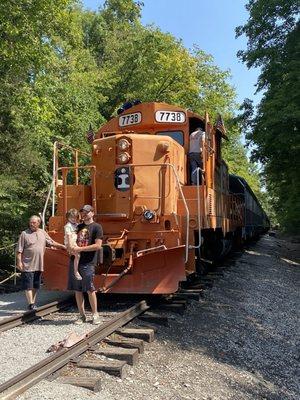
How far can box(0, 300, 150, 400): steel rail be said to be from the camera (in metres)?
4.23

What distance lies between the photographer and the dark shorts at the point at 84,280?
7.15 meters

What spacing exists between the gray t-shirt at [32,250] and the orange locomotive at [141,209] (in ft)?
0.70

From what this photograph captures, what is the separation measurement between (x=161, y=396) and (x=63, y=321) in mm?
2886

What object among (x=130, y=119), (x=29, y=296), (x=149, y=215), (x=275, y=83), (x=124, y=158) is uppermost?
(x=275, y=83)

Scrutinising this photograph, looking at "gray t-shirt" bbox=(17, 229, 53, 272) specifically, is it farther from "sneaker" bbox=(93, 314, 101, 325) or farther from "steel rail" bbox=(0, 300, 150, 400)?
"steel rail" bbox=(0, 300, 150, 400)

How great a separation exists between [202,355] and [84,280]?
2073 mm

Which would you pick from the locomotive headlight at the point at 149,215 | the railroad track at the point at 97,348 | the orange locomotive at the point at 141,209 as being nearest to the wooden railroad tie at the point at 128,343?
the railroad track at the point at 97,348

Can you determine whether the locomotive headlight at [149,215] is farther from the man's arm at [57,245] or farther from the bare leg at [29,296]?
the bare leg at [29,296]

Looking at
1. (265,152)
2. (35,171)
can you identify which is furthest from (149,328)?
(265,152)

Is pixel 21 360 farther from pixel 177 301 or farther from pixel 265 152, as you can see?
pixel 265 152

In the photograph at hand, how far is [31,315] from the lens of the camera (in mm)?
7398

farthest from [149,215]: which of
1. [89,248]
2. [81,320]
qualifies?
[81,320]

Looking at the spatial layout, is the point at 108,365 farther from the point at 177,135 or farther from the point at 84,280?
the point at 177,135

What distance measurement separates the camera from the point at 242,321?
836 cm
